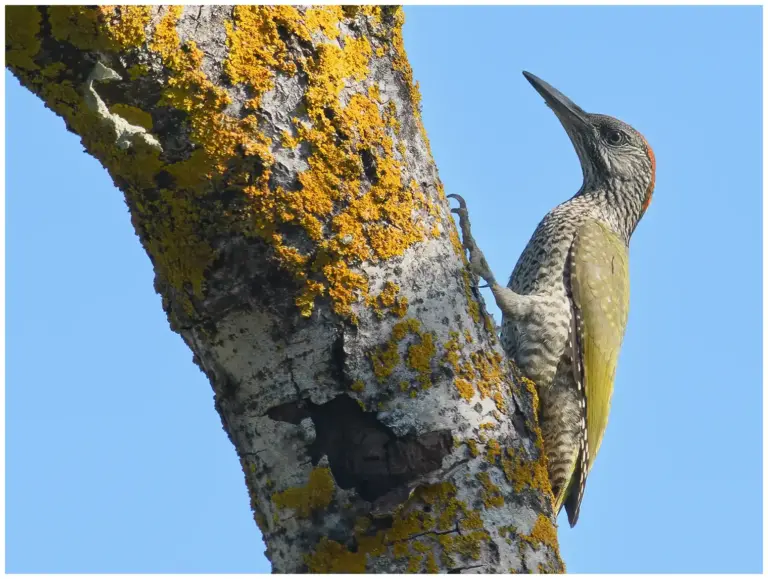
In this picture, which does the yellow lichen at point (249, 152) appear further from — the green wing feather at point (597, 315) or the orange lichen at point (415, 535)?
the green wing feather at point (597, 315)

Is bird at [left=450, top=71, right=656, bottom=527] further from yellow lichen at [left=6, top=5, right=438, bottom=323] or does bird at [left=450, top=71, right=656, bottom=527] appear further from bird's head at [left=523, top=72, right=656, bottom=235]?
yellow lichen at [left=6, top=5, right=438, bottom=323]

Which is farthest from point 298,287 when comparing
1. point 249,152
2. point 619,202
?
point 619,202

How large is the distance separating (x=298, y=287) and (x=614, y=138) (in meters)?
4.15

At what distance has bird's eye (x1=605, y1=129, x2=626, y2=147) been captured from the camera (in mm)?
5805

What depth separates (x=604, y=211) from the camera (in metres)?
5.53

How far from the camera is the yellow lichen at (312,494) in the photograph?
6.88 feet

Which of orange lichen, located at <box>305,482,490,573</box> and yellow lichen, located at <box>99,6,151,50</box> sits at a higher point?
yellow lichen, located at <box>99,6,151,50</box>

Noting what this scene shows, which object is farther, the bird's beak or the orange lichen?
the bird's beak

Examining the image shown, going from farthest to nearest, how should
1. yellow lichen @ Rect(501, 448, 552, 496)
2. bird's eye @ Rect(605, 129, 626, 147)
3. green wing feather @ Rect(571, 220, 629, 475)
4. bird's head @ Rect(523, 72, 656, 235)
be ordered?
1. bird's eye @ Rect(605, 129, 626, 147)
2. bird's head @ Rect(523, 72, 656, 235)
3. green wing feather @ Rect(571, 220, 629, 475)
4. yellow lichen @ Rect(501, 448, 552, 496)

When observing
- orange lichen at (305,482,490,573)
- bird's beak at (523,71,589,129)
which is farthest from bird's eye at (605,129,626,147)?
orange lichen at (305,482,490,573)

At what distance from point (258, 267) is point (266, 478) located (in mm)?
520

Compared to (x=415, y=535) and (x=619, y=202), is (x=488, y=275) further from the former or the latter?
(x=619, y=202)

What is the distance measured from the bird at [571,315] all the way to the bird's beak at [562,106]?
0.19 ft

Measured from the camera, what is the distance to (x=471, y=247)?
371 cm
